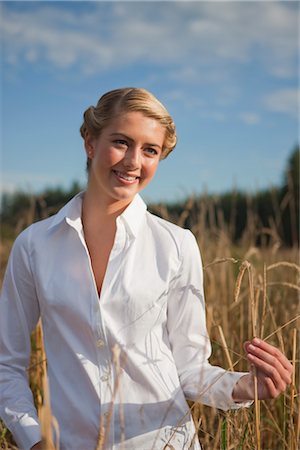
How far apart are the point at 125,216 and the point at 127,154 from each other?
0.44 ft

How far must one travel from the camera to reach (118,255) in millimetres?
1267

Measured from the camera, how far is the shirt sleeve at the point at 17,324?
1317 millimetres

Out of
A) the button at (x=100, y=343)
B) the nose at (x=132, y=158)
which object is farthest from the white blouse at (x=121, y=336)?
the nose at (x=132, y=158)

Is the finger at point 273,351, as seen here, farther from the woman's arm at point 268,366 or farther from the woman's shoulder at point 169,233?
the woman's shoulder at point 169,233

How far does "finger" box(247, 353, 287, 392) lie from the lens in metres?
1.11

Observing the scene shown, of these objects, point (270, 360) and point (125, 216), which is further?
point (125, 216)

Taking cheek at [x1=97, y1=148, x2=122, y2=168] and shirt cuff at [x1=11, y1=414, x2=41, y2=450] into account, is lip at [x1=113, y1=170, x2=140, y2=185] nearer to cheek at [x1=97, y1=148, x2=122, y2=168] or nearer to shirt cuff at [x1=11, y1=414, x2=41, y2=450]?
cheek at [x1=97, y1=148, x2=122, y2=168]

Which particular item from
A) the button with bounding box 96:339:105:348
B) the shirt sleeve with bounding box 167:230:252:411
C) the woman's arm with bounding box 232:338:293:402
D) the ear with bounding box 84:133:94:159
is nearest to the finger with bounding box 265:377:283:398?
the woman's arm with bounding box 232:338:293:402

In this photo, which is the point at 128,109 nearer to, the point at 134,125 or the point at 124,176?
the point at 134,125

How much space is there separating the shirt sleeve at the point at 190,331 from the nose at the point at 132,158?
20 centimetres

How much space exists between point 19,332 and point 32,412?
18 centimetres

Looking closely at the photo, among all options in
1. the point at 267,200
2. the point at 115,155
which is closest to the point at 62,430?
the point at 115,155

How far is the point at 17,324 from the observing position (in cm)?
136

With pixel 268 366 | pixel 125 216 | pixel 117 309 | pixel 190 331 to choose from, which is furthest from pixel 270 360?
pixel 125 216
